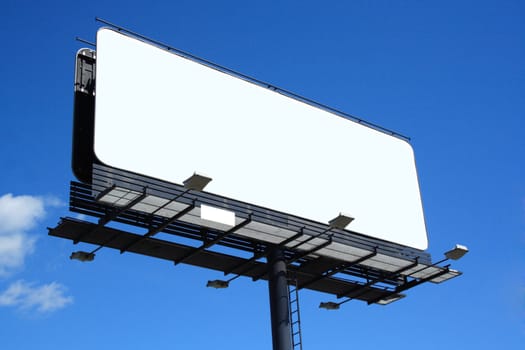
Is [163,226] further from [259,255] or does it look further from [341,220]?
[341,220]

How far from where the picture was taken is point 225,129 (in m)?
21.5

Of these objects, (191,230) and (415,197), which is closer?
(191,230)

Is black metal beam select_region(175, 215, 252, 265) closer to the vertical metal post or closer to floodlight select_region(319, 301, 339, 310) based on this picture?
the vertical metal post

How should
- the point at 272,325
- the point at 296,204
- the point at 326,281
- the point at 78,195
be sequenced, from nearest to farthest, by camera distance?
the point at 78,195 < the point at 272,325 < the point at 296,204 < the point at 326,281

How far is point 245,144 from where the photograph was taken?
2172 cm

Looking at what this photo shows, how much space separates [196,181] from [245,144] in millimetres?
3990

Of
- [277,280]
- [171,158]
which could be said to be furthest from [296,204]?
[171,158]

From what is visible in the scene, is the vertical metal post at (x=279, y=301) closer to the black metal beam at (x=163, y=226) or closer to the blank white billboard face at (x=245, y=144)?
the blank white billboard face at (x=245, y=144)

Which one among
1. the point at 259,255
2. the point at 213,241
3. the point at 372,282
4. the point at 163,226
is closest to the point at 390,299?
the point at 372,282

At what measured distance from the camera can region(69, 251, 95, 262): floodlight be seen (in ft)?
63.7

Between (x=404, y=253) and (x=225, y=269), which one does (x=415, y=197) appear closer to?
(x=404, y=253)

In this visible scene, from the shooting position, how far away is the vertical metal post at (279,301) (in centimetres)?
2003

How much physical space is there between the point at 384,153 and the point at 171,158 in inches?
326

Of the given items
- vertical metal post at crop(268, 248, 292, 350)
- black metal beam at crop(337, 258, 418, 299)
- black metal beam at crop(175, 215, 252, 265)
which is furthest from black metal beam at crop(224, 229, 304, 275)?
black metal beam at crop(337, 258, 418, 299)
